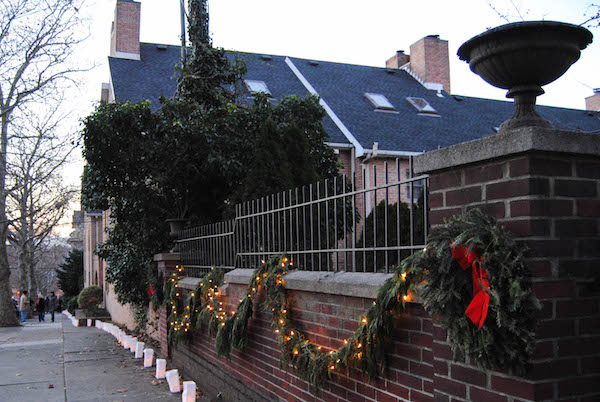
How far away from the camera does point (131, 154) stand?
10.7 m

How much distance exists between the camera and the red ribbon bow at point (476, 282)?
2607 millimetres

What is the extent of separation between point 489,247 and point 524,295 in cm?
29

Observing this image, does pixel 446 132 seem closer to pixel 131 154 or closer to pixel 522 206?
pixel 131 154

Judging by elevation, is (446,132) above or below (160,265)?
above

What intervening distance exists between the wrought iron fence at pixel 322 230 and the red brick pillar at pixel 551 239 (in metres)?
0.81

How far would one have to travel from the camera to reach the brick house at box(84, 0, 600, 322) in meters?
17.8

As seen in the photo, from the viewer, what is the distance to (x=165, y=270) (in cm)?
1095

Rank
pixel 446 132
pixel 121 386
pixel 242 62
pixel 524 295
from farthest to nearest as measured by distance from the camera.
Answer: pixel 446 132, pixel 242 62, pixel 121 386, pixel 524 295

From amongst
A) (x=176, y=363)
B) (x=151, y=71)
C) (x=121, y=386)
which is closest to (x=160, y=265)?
(x=176, y=363)

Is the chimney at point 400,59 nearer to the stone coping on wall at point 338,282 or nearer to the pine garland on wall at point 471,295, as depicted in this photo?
the stone coping on wall at point 338,282

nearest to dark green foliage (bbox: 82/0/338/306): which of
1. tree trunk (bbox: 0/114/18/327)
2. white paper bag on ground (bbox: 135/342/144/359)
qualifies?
white paper bag on ground (bbox: 135/342/144/359)

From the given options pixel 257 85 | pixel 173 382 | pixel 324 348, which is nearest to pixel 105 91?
pixel 257 85

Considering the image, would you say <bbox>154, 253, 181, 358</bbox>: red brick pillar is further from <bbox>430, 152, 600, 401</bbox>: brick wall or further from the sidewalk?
<bbox>430, 152, 600, 401</bbox>: brick wall

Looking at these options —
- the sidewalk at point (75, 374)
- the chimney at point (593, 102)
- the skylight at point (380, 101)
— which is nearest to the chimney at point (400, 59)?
the skylight at point (380, 101)
